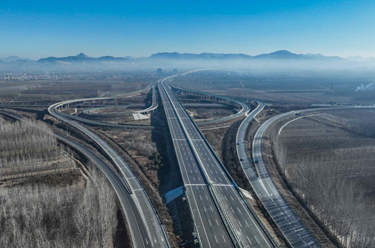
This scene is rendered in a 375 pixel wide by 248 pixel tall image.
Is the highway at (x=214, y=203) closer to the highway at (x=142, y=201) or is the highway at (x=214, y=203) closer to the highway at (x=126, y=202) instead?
the highway at (x=142, y=201)

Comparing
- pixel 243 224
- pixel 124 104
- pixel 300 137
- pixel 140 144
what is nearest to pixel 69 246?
pixel 243 224

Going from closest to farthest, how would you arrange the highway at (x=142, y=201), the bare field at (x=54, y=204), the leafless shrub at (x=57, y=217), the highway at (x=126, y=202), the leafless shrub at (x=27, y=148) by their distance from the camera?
the leafless shrub at (x=57, y=217), the bare field at (x=54, y=204), the highway at (x=142, y=201), the highway at (x=126, y=202), the leafless shrub at (x=27, y=148)

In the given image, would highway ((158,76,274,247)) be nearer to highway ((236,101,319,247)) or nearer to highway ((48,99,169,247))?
highway ((236,101,319,247))

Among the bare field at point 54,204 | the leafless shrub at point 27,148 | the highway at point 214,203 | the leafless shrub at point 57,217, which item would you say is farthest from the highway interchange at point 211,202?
the leafless shrub at point 27,148

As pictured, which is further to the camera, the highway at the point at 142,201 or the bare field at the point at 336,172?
the bare field at the point at 336,172

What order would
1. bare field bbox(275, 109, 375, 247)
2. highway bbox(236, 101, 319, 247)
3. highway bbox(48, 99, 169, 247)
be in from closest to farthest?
highway bbox(48, 99, 169, 247)
highway bbox(236, 101, 319, 247)
bare field bbox(275, 109, 375, 247)

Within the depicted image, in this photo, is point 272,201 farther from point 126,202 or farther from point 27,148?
point 27,148

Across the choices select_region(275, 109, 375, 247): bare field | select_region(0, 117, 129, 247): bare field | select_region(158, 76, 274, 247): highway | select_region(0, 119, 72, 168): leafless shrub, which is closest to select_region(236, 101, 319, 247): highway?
select_region(275, 109, 375, 247): bare field
